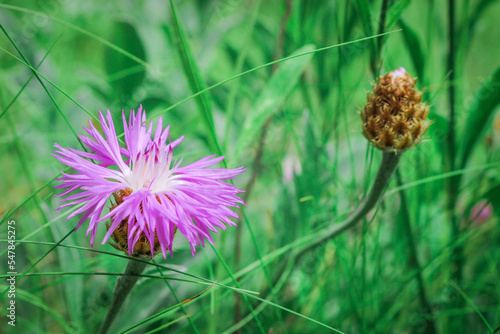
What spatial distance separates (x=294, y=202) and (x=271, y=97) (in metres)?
0.26

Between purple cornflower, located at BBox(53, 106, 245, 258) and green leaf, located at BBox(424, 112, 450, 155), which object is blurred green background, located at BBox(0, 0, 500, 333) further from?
purple cornflower, located at BBox(53, 106, 245, 258)

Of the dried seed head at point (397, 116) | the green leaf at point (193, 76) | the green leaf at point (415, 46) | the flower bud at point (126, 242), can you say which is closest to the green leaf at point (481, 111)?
the green leaf at point (415, 46)

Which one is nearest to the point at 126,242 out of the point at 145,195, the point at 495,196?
the point at 145,195

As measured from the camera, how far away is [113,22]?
1029mm

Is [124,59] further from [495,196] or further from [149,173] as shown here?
[495,196]

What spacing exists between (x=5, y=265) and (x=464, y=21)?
3.31ft

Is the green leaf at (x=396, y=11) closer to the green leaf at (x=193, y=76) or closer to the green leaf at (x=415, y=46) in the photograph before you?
the green leaf at (x=415, y=46)

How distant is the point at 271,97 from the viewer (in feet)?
2.33

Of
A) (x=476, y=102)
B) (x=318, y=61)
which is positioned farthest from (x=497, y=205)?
(x=318, y=61)

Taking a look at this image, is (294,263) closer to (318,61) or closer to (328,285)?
(328,285)

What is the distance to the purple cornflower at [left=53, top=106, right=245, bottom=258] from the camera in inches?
15.7

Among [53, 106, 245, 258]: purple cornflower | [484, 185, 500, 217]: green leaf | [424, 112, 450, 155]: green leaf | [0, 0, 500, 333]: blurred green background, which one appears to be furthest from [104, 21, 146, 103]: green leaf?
[484, 185, 500, 217]: green leaf

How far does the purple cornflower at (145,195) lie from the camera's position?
40 centimetres

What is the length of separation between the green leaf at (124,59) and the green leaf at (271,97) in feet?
1.27
